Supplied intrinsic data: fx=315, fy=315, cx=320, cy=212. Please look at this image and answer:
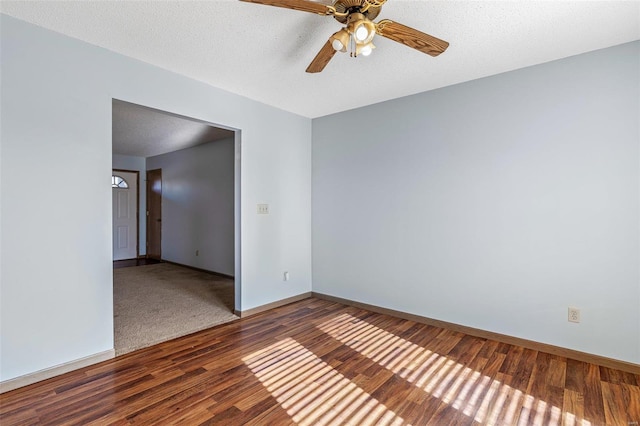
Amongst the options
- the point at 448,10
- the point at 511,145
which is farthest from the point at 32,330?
the point at 511,145

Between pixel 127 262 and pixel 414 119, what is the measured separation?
675 centimetres

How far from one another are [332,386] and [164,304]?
2677 mm

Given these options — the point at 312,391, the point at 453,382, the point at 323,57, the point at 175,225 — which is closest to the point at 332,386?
the point at 312,391

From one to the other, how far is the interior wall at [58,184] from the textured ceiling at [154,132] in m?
1.13

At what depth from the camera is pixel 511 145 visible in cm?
285

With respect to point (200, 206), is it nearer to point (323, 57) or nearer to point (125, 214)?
point (125, 214)

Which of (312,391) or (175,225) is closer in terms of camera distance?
(312,391)

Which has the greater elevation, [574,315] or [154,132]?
[154,132]

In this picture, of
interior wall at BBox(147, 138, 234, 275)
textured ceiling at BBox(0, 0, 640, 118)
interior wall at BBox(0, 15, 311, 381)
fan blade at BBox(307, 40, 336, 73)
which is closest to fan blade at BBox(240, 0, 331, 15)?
fan blade at BBox(307, 40, 336, 73)

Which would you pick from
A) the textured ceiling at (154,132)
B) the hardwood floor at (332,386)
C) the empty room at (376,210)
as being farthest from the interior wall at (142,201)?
the hardwood floor at (332,386)

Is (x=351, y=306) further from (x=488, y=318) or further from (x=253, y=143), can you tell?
(x=253, y=143)

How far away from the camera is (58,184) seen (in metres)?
2.28

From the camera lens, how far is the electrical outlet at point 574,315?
2.55 meters

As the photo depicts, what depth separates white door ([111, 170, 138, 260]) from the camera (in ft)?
23.7
